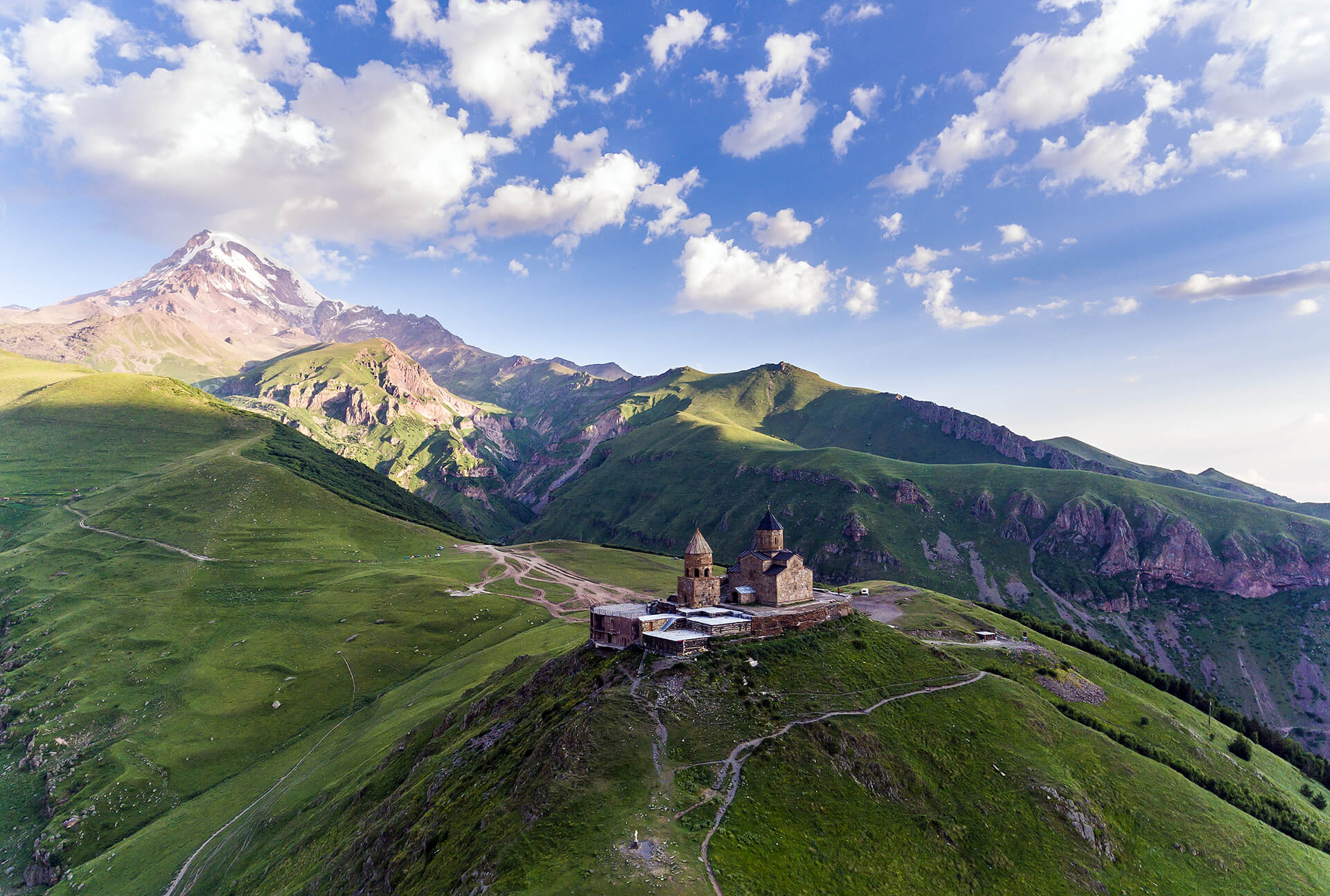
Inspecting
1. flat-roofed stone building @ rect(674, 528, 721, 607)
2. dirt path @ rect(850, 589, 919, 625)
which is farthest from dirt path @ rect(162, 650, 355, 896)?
dirt path @ rect(850, 589, 919, 625)

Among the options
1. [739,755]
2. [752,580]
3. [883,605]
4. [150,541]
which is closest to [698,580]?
[752,580]

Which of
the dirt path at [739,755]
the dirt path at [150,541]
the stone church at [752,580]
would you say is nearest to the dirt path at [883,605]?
the stone church at [752,580]

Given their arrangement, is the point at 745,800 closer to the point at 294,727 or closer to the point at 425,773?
the point at 425,773

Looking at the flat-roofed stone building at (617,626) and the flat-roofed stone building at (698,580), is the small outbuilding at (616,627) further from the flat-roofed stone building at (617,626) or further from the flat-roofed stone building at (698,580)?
the flat-roofed stone building at (698,580)

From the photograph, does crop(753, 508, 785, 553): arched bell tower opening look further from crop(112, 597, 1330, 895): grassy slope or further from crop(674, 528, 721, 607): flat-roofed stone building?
crop(112, 597, 1330, 895): grassy slope

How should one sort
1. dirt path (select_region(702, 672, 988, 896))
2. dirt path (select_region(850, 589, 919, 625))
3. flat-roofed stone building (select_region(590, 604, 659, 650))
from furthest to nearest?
1. dirt path (select_region(850, 589, 919, 625))
2. flat-roofed stone building (select_region(590, 604, 659, 650))
3. dirt path (select_region(702, 672, 988, 896))

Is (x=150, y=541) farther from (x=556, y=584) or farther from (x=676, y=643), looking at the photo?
(x=676, y=643)
